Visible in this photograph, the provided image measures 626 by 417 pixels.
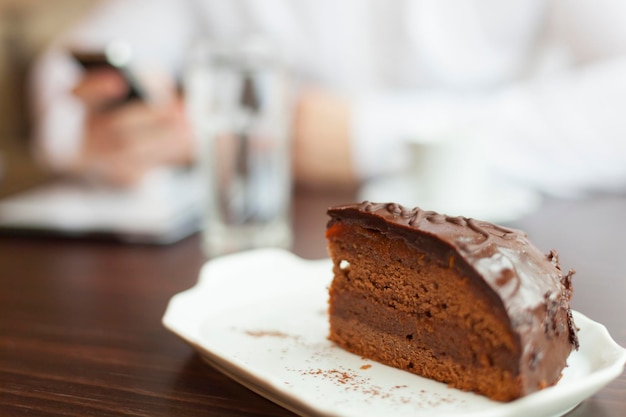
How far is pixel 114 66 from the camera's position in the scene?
1682 mm

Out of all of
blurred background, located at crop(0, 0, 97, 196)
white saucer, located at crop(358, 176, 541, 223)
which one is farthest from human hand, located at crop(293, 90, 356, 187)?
blurred background, located at crop(0, 0, 97, 196)

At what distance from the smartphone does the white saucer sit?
2.04ft

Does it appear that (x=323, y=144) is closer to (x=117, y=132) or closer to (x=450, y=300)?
(x=117, y=132)

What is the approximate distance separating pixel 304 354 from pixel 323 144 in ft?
4.02

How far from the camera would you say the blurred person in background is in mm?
1896

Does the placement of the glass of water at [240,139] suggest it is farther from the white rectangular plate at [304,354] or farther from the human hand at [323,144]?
the human hand at [323,144]

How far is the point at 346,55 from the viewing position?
2.61 metres

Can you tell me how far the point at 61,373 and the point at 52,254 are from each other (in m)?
0.63

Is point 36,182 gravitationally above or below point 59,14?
below

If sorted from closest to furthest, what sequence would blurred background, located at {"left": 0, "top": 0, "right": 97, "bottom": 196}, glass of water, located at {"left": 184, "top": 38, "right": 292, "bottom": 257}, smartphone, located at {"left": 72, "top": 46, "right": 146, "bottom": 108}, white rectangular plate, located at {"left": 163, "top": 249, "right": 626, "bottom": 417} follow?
white rectangular plate, located at {"left": 163, "top": 249, "right": 626, "bottom": 417}, glass of water, located at {"left": 184, "top": 38, "right": 292, "bottom": 257}, smartphone, located at {"left": 72, "top": 46, "right": 146, "bottom": 108}, blurred background, located at {"left": 0, "top": 0, "right": 97, "bottom": 196}

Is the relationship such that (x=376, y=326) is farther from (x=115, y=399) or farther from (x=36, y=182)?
(x=36, y=182)

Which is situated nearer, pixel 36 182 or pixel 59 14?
pixel 36 182

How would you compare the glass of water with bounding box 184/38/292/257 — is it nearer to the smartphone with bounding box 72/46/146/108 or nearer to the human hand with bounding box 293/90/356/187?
the smartphone with bounding box 72/46/146/108

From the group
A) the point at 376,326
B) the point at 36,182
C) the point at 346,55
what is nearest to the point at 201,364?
the point at 376,326
